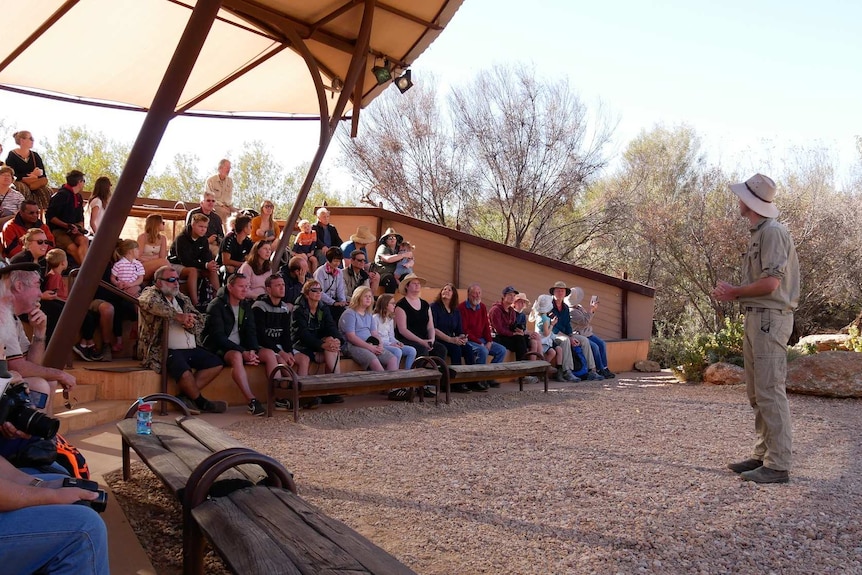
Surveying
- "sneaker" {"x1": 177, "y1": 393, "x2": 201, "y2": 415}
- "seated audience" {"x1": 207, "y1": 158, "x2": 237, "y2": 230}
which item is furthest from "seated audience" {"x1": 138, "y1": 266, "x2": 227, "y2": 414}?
"seated audience" {"x1": 207, "y1": 158, "x2": 237, "y2": 230}

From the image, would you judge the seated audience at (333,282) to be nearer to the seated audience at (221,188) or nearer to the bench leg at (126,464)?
the seated audience at (221,188)

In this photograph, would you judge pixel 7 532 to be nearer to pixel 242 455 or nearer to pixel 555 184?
pixel 242 455

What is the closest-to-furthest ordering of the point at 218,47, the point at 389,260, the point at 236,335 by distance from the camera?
the point at 236,335, the point at 218,47, the point at 389,260

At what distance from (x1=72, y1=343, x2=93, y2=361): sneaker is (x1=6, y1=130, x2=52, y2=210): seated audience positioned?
2.56 metres

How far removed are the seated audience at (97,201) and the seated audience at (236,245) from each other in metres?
1.61

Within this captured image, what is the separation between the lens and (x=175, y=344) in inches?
285

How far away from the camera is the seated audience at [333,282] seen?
31.3 feet

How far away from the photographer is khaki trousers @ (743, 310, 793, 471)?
505 centimetres

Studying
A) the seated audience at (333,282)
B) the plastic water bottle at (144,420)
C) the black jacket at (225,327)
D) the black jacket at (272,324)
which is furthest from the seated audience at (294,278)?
the plastic water bottle at (144,420)

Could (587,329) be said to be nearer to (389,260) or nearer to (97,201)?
(389,260)

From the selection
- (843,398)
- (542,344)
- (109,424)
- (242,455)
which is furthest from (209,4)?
(843,398)

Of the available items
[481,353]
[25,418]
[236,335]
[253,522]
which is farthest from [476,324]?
[25,418]

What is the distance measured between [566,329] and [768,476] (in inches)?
279

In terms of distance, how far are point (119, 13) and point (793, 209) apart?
17.9 metres
